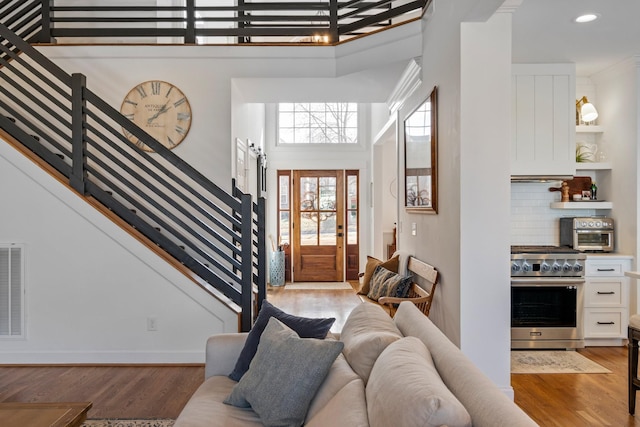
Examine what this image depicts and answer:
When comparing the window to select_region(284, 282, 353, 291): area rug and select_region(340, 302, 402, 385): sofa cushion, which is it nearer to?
select_region(284, 282, 353, 291): area rug

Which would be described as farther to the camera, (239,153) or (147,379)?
(239,153)

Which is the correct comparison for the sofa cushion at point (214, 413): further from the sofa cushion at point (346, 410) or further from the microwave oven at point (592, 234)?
the microwave oven at point (592, 234)

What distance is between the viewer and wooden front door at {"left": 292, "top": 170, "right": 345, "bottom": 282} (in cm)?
916

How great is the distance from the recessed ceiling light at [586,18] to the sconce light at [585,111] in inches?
56.4

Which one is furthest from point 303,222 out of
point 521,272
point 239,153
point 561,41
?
point 561,41

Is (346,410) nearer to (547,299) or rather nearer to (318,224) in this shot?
(547,299)

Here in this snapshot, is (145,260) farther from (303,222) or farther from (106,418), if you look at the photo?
(303,222)

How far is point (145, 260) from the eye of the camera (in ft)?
13.3

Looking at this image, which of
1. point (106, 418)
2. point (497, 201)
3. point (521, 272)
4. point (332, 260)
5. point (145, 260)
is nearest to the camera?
point (106, 418)

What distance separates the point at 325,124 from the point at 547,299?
224 inches

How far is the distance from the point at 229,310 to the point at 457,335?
1.82 metres

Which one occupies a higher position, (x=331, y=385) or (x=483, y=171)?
(x=483, y=171)

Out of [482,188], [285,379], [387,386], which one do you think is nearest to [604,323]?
[482,188]

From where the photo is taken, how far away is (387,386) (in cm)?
150
